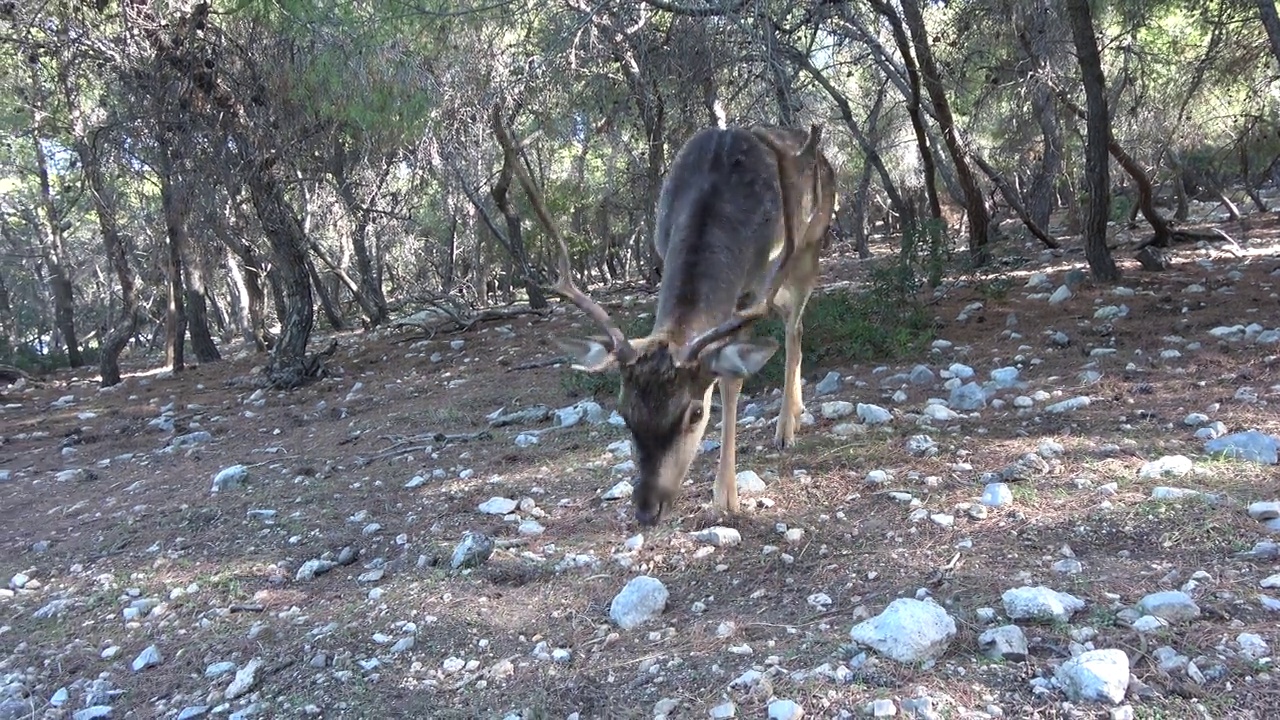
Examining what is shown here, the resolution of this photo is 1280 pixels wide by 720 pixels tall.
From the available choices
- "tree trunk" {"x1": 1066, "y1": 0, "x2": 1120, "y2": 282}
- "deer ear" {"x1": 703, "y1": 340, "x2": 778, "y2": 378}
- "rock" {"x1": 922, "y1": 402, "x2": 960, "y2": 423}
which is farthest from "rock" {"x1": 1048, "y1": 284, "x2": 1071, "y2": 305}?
"deer ear" {"x1": 703, "y1": 340, "x2": 778, "y2": 378}

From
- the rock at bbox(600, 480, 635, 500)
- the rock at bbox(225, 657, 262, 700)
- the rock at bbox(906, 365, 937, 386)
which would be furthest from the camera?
the rock at bbox(906, 365, 937, 386)

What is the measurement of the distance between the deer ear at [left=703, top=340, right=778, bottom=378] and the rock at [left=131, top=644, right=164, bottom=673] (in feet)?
10.0

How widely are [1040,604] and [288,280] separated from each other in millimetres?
11095

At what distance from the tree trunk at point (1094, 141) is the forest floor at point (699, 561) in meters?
1.59

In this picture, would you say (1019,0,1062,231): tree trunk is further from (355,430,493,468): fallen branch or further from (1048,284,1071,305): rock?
(355,430,493,468): fallen branch

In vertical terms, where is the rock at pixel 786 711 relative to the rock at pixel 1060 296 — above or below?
below

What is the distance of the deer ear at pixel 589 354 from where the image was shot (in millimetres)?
4562

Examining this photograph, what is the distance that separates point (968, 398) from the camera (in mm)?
6680

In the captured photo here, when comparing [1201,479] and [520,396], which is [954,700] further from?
[520,396]

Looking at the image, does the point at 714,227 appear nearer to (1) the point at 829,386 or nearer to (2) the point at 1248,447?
(1) the point at 829,386

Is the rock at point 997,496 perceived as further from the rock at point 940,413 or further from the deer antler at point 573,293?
the deer antler at point 573,293

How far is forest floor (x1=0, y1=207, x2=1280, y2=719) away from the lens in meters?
3.38

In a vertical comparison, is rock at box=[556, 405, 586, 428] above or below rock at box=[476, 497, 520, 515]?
above

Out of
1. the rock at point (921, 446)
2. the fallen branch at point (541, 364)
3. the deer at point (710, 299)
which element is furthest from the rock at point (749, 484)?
the fallen branch at point (541, 364)
